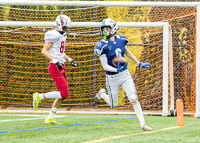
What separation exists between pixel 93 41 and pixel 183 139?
648 cm

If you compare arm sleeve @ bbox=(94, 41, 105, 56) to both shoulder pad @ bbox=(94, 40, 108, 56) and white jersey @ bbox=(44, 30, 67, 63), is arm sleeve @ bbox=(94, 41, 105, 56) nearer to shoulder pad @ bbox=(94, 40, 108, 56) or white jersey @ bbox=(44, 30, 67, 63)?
shoulder pad @ bbox=(94, 40, 108, 56)

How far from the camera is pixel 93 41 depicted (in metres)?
10.2

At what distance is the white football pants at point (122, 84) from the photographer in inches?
199

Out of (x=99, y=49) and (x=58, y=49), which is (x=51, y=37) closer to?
(x=58, y=49)

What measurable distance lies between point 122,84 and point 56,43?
1.45m

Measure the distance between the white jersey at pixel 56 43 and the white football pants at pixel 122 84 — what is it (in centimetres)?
114

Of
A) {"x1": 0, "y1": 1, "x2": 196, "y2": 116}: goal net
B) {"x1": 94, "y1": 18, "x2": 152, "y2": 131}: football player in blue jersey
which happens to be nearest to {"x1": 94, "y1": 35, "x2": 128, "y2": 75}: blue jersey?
{"x1": 94, "y1": 18, "x2": 152, "y2": 131}: football player in blue jersey

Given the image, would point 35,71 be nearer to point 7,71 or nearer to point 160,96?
point 7,71

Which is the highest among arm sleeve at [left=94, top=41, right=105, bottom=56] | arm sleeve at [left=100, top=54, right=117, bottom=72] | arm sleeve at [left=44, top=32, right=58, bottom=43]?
arm sleeve at [left=44, top=32, right=58, bottom=43]

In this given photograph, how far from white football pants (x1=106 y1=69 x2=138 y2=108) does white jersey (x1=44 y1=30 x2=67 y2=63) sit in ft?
3.74

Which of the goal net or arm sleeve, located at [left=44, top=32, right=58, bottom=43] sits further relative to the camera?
the goal net

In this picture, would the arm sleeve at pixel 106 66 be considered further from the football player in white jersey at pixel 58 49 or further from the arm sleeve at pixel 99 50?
the football player in white jersey at pixel 58 49

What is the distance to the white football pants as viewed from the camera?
506 cm

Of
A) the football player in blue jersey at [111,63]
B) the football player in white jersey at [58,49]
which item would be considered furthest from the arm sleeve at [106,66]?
the football player in white jersey at [58,49]
